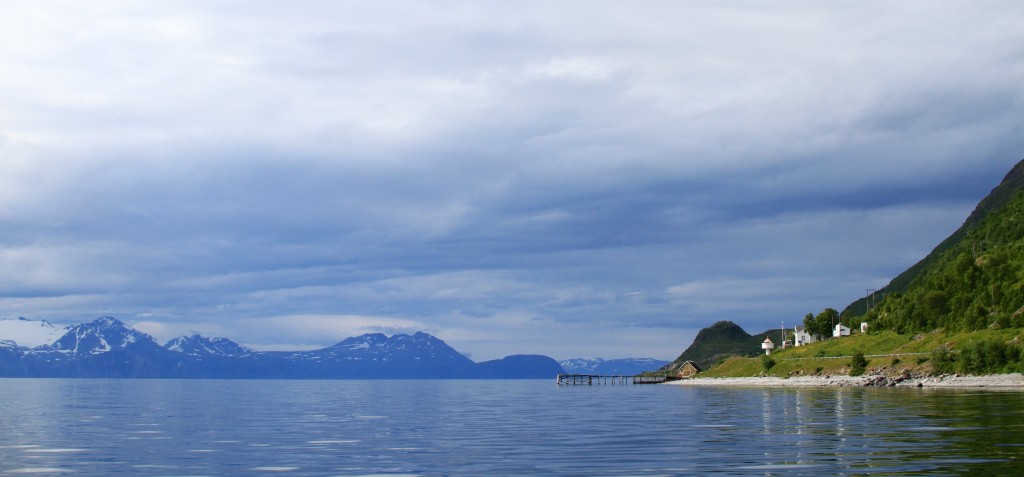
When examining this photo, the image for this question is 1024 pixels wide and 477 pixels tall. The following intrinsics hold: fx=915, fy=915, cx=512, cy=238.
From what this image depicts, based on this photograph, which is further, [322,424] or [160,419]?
[160,419]

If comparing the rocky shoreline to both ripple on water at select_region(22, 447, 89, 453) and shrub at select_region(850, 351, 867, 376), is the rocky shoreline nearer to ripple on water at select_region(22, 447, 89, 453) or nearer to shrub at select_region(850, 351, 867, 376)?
shrub at select_region(850, 351, 867, 376)

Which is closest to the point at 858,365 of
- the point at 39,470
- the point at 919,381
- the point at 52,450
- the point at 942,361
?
the point at 942,361

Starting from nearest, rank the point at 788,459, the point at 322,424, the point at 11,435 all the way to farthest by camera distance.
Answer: the point at 788,459 < the point at 11,435 < the point at 322,424

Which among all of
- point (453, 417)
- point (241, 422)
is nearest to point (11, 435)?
point (241, 422)

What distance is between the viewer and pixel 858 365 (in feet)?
607

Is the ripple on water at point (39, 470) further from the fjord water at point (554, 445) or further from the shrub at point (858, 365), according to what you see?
the shrub at point (858, 365)

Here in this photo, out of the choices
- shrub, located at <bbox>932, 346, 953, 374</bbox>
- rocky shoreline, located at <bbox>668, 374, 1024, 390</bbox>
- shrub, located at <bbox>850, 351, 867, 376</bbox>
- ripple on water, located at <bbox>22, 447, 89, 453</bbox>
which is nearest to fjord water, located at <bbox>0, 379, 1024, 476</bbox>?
ripple on water, located at <bbox>22, 447, 89, 453</bbox>

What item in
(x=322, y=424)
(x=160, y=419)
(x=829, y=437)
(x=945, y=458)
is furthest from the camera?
(x=160, y=419)

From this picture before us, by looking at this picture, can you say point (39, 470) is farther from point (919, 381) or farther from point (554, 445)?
point (919, 381)

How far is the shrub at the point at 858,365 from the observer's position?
182500mm

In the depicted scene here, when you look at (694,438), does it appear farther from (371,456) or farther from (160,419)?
(160,419)

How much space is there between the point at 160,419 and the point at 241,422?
11884 millimetres

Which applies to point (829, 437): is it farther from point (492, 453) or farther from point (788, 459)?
point (492, 453)

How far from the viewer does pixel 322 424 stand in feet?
245
